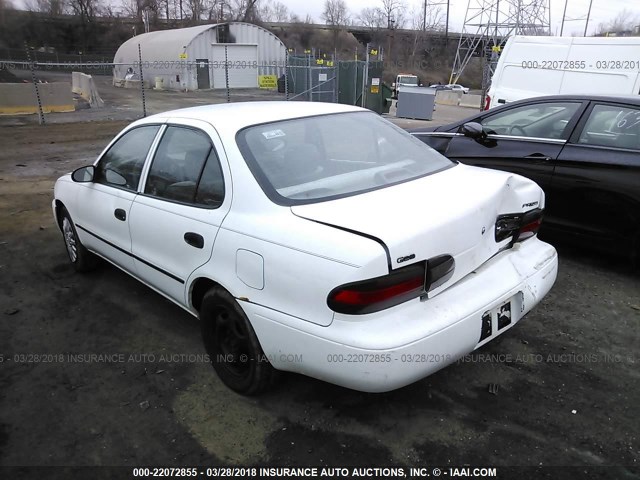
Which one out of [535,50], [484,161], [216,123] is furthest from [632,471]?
[535,50]

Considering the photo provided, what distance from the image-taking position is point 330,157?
3.04 m

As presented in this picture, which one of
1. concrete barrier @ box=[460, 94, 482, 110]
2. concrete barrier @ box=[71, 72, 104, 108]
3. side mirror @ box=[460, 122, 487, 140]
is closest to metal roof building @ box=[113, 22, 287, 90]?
concrete barrier @ box=[71, 72, 104, 108]

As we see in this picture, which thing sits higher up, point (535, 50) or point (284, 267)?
point (535, 50)

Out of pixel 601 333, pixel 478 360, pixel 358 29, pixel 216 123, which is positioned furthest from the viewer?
pixel 358 29

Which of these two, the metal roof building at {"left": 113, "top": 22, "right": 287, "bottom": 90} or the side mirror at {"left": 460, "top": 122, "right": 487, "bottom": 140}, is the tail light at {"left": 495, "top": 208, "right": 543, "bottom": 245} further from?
the metal roof building at {"left": 113, "top": 22, "right": 287, "bottom": 90}

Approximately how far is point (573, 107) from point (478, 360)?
9.25 ft

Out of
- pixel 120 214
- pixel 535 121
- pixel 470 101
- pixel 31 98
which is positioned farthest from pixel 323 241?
pixel 470 101

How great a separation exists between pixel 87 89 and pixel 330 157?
Result: 22.2 meters

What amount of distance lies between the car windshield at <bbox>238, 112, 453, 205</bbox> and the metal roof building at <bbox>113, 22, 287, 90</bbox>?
98.5 ft

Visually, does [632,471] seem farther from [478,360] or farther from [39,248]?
[39,248]

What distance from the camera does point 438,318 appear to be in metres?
2.30

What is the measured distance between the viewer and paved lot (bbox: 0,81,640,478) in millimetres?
2480

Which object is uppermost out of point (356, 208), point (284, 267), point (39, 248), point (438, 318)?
point (356, 208)

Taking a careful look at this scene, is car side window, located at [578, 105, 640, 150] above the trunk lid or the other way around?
above
